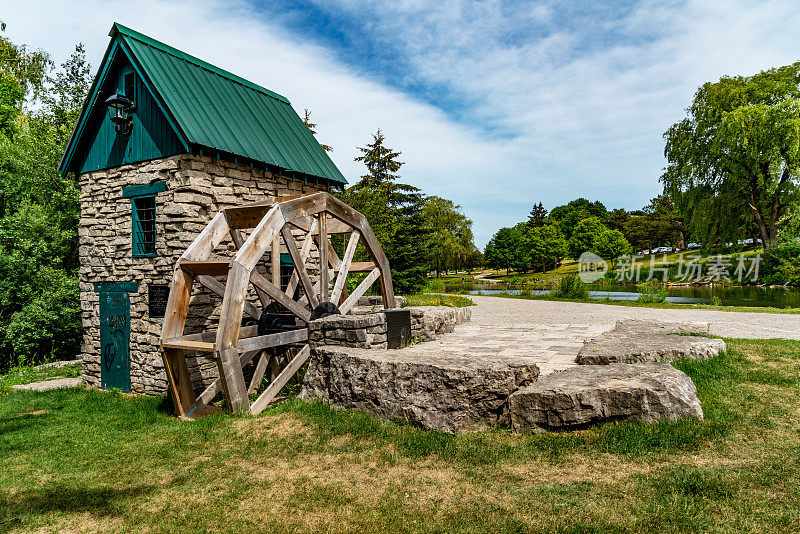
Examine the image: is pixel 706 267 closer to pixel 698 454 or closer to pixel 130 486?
pixel 698 454

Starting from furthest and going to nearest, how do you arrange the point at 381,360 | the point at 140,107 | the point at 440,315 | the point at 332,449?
the point at 440,315 < the point at 140,107 < the point at 381,360 < the point at 332,449

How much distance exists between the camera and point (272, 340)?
6.59m

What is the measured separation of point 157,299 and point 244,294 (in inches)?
109

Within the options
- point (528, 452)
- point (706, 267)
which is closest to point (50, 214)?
point (528, 452)

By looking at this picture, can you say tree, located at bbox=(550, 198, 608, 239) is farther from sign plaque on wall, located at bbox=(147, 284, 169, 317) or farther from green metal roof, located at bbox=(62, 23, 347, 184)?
sign plaque on wall, located at bbox=(147, 284, 169, 317)

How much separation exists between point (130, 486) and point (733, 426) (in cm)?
544

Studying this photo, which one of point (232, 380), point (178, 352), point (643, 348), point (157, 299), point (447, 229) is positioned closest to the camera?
point (232, 380)

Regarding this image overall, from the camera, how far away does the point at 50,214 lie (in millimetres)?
13156

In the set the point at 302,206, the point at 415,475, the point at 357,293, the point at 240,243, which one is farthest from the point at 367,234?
the point at 415,475

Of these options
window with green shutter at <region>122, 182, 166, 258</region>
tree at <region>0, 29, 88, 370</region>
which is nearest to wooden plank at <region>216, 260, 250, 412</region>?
window with green shutter at <region>122, 182, 166, 258</region>

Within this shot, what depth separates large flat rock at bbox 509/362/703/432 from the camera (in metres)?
4.23

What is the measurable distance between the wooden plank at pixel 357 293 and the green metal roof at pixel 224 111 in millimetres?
2334

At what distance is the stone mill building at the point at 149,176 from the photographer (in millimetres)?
7574

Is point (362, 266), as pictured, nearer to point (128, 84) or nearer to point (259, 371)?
point (259, 371)
